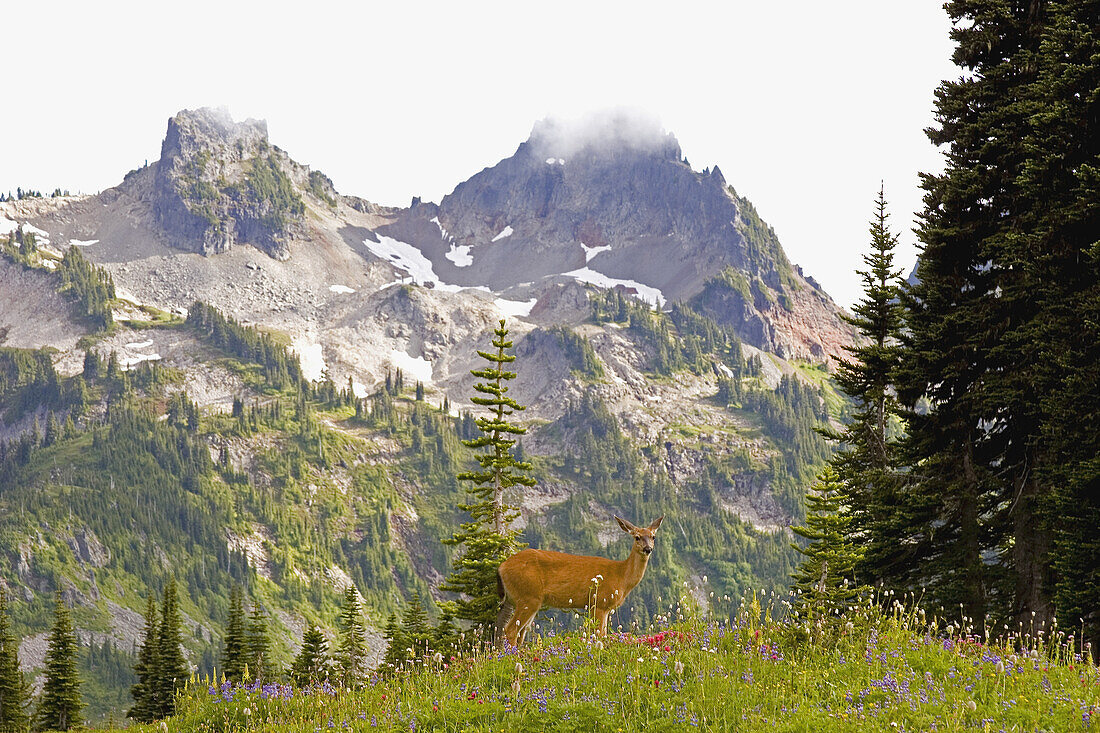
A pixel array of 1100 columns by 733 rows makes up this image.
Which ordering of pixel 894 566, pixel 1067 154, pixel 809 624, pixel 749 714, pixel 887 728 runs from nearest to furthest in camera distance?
pixel 887 728 → pixel 749 714 → pixel 809 624 → pixel 1067 154 → pixel 894 566

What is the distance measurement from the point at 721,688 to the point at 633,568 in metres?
6.17

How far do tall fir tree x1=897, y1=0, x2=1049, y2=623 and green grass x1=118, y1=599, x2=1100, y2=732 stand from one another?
13.6 metres

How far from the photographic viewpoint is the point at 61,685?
6769 cm

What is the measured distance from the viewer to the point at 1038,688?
961cm

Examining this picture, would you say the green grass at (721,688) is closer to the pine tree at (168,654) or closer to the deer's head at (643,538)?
the deer's head at (643,538)

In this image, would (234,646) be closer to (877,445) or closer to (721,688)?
(877,445)

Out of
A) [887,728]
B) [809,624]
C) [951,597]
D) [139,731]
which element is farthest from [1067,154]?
[139,731]

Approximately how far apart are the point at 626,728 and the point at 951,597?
708 inches

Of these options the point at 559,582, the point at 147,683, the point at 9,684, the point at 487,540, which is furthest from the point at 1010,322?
the point at 9,684

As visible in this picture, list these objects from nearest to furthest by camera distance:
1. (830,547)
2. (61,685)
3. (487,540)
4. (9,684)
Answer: (830,547), (487,540), (61,685), (9,684)

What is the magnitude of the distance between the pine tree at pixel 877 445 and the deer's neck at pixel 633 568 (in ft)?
36.4

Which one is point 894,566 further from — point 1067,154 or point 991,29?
point 991,29

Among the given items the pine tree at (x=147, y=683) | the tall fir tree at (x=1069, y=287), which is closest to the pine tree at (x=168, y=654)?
the pine tree at (x=147, y=683)

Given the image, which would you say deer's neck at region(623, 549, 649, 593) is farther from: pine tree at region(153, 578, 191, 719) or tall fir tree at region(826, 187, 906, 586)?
pine tree at region(153, 578, 191, 719)
